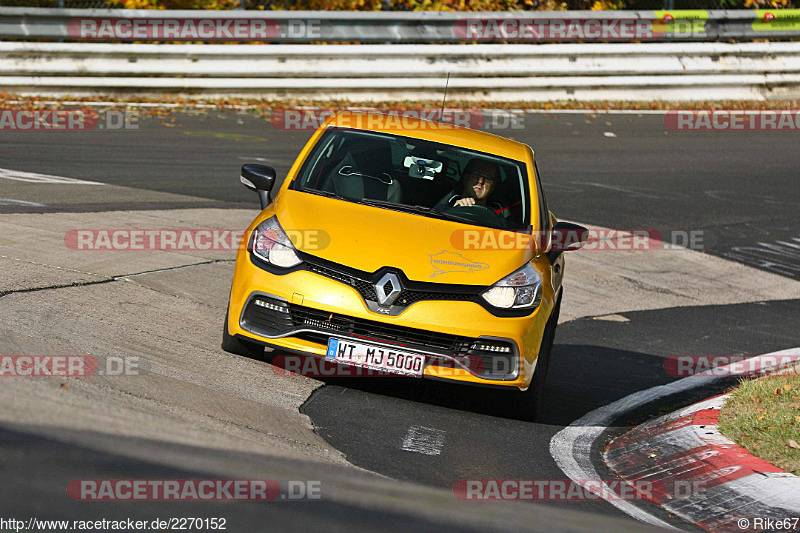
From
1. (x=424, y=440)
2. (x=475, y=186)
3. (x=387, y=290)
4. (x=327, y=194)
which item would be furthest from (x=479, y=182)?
(x=424, y=440)

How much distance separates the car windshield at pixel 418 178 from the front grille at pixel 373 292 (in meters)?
1.00

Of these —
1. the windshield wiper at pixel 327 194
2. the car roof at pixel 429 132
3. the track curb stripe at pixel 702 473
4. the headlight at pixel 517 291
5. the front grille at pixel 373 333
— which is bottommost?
the track curb stripe at pixel 702 473

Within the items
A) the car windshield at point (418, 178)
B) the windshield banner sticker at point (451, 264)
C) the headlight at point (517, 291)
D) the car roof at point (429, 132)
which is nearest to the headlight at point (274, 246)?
the car windshield at point (418, 178)

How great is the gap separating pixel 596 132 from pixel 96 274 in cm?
1175

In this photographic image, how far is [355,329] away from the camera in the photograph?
641 cm

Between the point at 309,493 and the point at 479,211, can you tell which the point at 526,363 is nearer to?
the point at 479,211

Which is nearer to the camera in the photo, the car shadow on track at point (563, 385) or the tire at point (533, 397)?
the tire at point (533, 397)

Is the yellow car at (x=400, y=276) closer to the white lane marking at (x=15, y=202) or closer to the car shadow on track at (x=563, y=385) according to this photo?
the car shadow on track at (x=563, y=385)

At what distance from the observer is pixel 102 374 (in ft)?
20.0

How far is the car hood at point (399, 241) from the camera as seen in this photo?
652cm

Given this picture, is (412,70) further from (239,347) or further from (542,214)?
(239,347)

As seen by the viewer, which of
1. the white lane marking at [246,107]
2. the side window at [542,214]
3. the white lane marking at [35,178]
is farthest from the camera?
the white lane marking at [246,107]

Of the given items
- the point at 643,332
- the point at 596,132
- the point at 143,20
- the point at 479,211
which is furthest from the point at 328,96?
the point at 479,211

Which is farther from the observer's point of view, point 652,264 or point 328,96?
point 328,96
